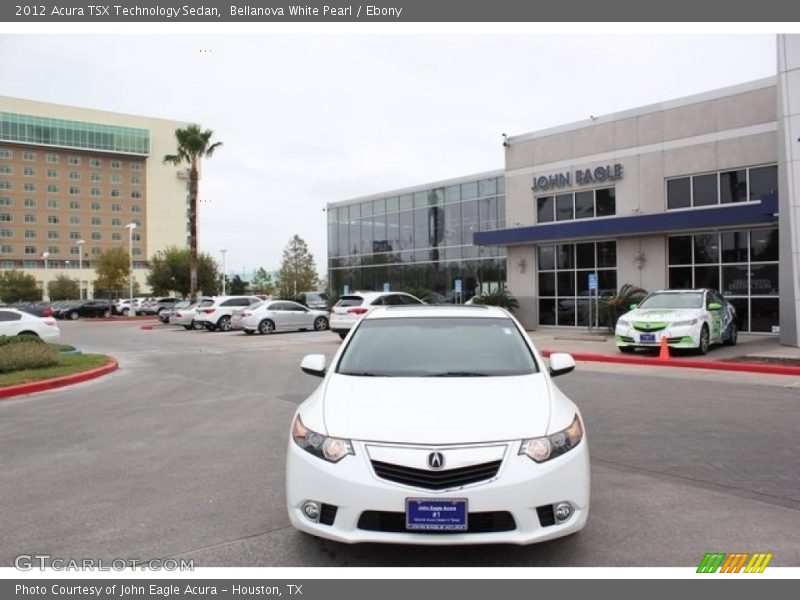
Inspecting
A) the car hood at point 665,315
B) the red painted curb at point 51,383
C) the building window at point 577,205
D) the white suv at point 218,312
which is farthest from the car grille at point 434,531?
the white suv at point 218,312

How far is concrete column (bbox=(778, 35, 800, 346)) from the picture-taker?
51.6ft

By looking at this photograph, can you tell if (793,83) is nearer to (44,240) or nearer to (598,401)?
(598,401)

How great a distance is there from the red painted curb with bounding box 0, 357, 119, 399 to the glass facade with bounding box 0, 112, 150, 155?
105251 millimetres

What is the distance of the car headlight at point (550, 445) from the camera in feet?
12.3

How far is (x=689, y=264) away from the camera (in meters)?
21.7

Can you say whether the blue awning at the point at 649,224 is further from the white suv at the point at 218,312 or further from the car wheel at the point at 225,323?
the car wheel at the point at 225,323

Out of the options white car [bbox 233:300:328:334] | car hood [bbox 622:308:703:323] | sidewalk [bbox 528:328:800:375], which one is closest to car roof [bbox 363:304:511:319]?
sidewalk [bbox 528:328:800:375]

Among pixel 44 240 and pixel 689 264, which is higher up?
pixel 44 240

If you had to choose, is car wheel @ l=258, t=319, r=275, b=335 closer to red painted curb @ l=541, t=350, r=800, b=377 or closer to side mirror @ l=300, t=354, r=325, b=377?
red painted curb @ l=541, t=350, r=800, b=377

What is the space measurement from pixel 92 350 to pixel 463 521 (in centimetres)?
1990

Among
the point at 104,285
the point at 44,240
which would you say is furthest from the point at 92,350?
the point at 44,240

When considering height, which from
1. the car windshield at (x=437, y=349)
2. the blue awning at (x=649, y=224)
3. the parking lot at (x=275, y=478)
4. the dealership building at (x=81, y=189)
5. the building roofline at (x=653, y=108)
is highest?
the dealership building at (x=81, y=189)

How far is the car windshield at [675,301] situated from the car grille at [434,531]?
14.1 meters

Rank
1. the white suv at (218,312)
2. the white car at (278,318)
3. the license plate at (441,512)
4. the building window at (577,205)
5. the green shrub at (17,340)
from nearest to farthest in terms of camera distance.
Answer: the license plate at (441,512) → the green shrub at (17,340) → the building window at (577,205) → the white car at (278,318) → the white suv at (218,312)
